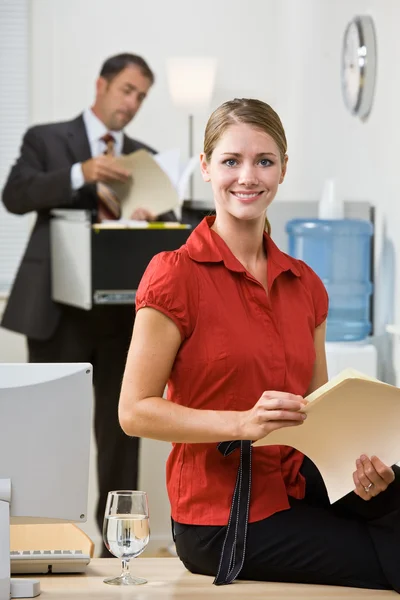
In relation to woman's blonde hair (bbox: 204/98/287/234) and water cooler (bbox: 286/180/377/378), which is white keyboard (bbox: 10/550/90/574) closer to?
woman's blonde hair (bbox: 204/98/287/234)

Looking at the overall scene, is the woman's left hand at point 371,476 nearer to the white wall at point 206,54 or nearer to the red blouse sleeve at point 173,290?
the red blouse sleeve at point 173,290

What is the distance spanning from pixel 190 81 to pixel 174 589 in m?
2.59

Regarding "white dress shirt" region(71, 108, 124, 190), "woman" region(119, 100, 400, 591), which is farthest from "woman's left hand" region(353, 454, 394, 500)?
"white dress shirt" region(71, 108, 124, 190)

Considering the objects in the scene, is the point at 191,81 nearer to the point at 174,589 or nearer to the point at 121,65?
the point at 121,65

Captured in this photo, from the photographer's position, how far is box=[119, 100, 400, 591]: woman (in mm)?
1388

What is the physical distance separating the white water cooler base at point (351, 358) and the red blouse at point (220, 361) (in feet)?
3.65

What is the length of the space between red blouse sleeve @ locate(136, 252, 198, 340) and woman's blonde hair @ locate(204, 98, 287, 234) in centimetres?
21

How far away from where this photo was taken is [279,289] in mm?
1562

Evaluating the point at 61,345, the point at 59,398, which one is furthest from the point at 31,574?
the point at 61,345

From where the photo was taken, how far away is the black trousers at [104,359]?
3455 mm

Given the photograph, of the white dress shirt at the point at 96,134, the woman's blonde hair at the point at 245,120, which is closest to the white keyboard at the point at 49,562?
the woman's blonde hair at the point at 245,120

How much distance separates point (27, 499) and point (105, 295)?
1960 mm

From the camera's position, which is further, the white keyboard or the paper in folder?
the white keyboard

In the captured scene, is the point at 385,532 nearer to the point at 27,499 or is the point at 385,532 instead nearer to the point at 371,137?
the point at 27,499
